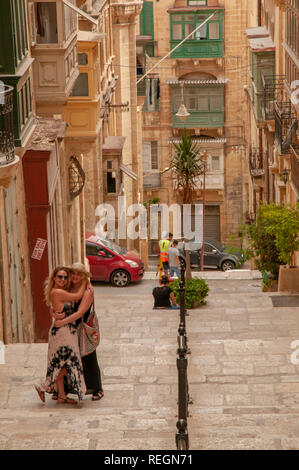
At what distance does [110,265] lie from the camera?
86.1 ft

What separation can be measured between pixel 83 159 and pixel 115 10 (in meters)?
10.3

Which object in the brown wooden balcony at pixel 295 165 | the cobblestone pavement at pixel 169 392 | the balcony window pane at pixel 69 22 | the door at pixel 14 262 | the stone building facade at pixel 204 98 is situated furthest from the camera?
the stone building facade at pixel 204 98

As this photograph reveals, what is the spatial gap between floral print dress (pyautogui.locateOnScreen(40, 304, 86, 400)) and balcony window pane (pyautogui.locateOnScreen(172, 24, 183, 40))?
35.1 m

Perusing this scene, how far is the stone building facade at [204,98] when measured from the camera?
139ft

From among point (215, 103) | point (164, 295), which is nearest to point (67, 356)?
point (164, 295)

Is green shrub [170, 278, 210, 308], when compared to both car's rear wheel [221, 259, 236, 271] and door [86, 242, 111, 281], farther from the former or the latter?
car's rear wheel [221, 259, 236, 271]

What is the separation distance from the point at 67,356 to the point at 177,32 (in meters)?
35.3

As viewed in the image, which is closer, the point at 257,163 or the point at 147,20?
the point at 257,163

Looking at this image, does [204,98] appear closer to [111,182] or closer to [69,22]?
[111,182]

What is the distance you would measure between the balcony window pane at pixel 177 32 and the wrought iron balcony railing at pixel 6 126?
3205 cm

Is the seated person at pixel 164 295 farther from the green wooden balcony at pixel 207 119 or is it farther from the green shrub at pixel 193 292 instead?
the green wooden balcony at pixel 207 119

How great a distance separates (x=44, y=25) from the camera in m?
17.3

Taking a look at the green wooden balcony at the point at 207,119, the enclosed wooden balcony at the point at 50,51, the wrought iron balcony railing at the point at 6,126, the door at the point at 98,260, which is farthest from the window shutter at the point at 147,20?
the wrought iron balcony railing at the point at 6,126

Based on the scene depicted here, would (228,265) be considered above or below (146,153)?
below
